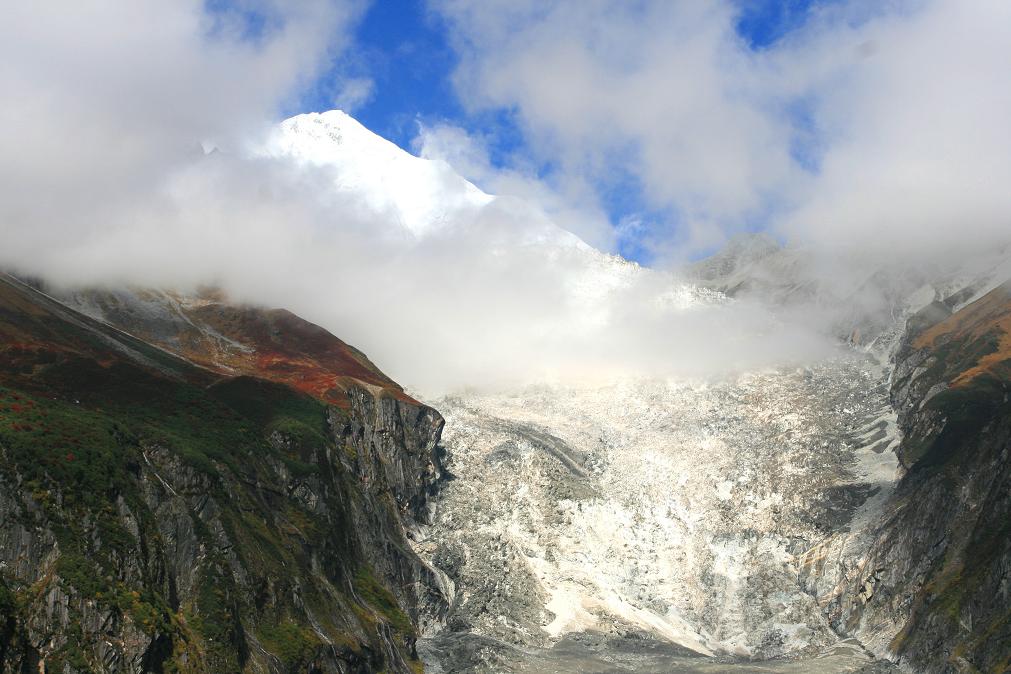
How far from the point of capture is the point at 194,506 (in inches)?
2968

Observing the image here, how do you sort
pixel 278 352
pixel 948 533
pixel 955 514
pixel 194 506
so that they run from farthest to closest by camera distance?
pixel 278 352
pixel 955 514
pixel 948 533
pixel 194 506

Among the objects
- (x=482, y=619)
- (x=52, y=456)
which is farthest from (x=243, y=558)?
(x=482, y=619)

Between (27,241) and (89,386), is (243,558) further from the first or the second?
(27,241)

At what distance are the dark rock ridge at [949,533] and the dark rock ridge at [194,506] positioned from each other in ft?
170

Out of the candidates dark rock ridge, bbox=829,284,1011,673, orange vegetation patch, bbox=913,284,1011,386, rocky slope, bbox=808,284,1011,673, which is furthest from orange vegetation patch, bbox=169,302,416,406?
orange vegetation patch, bbox=913,284,1011,386

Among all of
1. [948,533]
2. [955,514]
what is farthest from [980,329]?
[948,533]

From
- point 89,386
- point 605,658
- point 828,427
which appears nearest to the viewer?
point 89,386

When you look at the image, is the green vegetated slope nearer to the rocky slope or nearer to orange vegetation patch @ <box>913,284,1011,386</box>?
the rocky slope

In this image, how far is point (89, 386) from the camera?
89.2 metres

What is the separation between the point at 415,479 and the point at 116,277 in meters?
55.5

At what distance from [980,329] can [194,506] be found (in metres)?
131

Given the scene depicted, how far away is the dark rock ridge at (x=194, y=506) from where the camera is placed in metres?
57.8

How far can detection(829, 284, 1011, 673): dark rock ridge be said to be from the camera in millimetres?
91188

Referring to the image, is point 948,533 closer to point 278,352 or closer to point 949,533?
point 949,533
